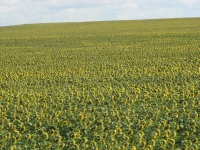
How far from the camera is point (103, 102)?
604 inches

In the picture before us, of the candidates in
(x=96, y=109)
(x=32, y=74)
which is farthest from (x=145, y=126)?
(x=32, y=74)

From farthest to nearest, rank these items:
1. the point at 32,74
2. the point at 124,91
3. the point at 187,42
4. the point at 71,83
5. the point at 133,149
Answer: the point at 187,42 < the point at 32,74 < the point at 71,83 < the point at 124,91 < the point at 133,149

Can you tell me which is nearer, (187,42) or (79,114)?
(79,114)

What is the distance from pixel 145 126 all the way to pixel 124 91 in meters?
5.00

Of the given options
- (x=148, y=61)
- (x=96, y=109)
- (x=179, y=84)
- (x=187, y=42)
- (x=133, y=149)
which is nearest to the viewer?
(x=133, y=149)

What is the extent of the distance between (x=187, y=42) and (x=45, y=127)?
2604cm

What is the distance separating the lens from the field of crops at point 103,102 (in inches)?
444

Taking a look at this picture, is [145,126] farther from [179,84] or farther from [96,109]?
[179,84]

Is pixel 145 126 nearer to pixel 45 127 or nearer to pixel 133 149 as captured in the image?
pixel 133 149

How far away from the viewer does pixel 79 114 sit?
13453 mm

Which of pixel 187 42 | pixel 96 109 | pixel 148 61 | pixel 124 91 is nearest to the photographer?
pixel 96 109

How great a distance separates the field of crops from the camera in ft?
37.0

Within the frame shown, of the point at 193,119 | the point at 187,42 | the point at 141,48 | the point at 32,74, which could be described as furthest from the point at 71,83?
the point at 187,42

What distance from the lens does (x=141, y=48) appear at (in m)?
32.3
